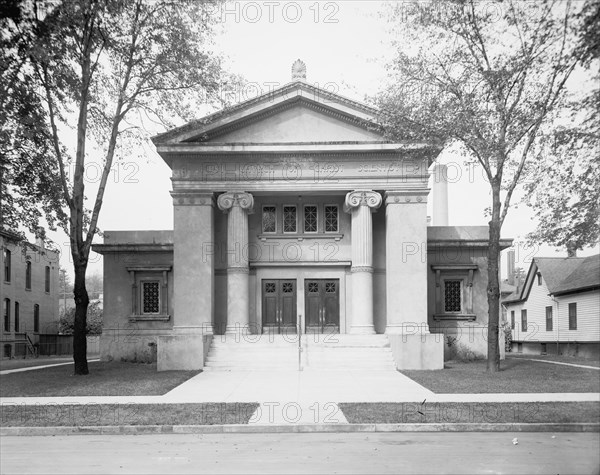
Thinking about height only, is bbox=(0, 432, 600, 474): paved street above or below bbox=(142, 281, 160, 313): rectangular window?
below

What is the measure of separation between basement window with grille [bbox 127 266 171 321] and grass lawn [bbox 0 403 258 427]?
577 inches

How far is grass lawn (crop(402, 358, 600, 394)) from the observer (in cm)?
1609

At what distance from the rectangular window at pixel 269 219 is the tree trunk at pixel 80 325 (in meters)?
9.21

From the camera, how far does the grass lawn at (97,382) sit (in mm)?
16469

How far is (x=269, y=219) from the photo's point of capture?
28609 millimetres

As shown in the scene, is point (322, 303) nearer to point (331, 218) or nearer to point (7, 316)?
→ point (331, 218)

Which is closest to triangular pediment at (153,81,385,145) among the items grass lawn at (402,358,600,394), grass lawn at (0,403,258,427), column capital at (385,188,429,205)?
column capital at (385,188,429,205)

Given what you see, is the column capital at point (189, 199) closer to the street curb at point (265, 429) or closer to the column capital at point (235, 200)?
the column capital at point (235, 200)

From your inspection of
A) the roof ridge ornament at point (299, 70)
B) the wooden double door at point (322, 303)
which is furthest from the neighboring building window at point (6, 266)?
the roof ridge ornament at point (299, 70)

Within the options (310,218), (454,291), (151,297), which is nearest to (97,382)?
(151,297)

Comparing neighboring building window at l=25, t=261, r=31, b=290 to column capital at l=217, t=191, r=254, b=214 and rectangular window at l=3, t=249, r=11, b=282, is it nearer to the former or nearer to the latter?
rectangular window at l=3, t=249, r=11, b=282

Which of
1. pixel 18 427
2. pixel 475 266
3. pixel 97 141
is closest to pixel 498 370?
pixel 475 266

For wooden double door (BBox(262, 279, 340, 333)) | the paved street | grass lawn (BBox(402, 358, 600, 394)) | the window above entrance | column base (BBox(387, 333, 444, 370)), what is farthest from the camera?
the window above entrance

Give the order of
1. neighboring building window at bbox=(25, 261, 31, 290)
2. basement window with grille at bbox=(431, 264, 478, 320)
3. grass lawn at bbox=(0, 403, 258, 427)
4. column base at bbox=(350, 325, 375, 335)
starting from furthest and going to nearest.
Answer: neighboring building window at bbox=(25, 261, 31, 290) → basement window with grille at bbox=(431, 264, 478, 320) → column base at bbox=(350, 325, 375, 335) → grass lawn at bbox=(0, 403, 258, 427)
